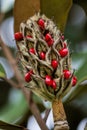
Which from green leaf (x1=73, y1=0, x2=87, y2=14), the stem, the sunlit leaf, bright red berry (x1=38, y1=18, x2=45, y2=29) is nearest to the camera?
the stem

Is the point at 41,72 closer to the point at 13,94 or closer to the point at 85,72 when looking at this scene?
the point at 85,72

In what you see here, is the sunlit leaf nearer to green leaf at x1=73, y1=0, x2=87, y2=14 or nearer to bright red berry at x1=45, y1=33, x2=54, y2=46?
bright red berry at x1=45, y1=33, x2=54, y2=46

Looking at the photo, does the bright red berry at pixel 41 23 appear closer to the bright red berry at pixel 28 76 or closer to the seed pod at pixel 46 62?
the seed pod at pixel 46 62

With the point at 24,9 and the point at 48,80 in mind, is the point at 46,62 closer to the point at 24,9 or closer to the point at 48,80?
the point at 48,80

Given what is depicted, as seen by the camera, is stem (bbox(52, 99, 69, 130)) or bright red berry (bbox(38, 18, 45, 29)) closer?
stem (bbox(52, 99, 69, 130))

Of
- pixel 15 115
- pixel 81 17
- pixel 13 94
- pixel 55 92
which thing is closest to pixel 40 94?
pixel 55 92

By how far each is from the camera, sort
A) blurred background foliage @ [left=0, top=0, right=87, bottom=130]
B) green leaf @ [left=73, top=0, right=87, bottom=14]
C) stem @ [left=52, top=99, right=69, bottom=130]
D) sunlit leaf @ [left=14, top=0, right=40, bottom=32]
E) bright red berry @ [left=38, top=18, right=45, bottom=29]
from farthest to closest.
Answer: green leaf @ [left=73, top=0, right=87, bottom=14] → blurred background foliage @ [left=0, top=0, right=87, bottom=130] → sunlit leaf @ [left=14, top=0, right=40, bottom=32] → bright red berry @ [left=38, top=18, right=45, bottom=29] → stem @ [left=52, top=99, right=69, bottom=130]

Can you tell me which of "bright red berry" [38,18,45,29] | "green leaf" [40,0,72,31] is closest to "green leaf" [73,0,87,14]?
"green leaf" [40,0,72,31]
